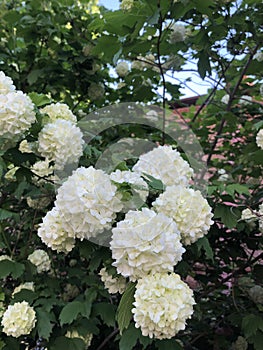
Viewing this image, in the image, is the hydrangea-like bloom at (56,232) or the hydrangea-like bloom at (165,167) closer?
the hydrangea-like bloom at (56,232)

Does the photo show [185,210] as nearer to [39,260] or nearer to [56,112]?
[56,112]

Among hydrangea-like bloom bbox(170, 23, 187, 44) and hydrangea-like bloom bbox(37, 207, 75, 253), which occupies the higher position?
hydrangea-like bloom bbox(170, 23, 187, 44)

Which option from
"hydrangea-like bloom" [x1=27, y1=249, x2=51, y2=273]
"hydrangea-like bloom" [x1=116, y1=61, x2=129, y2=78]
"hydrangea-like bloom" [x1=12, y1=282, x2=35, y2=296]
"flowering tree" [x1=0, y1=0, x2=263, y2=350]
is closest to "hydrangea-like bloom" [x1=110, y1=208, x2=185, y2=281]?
"flowering tree" [x1=0, y1=0, x2=263, y2=350]

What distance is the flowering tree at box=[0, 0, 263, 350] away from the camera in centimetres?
114

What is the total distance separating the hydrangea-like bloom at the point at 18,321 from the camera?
65.9 inches

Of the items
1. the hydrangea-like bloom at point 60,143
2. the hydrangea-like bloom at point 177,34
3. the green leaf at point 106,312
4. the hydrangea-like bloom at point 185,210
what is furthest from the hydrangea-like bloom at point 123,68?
the hydrangea-like bloom at point 185,210

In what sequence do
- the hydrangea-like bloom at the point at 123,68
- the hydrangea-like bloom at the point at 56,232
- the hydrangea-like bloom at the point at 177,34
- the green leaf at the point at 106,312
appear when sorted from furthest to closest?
the hydrangea-like bloom at the point at 123,68 → the hydrangea-like bloom at the point at 177,34 → the green leaf at the point at 106,312 → the hydrangea-like bloom at the point at 56,232

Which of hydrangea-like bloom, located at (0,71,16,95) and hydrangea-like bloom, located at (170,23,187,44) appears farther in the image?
hydrangea-like bloom, located at (170,23,187,44)

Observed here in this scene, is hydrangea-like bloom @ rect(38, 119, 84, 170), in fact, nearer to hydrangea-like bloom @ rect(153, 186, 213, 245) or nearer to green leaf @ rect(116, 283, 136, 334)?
hydrangea-like bloom @ rect(153, 186, 213, 245)

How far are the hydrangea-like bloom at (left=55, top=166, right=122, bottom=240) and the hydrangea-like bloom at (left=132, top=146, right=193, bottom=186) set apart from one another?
20 cm

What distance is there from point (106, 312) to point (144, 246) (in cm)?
93

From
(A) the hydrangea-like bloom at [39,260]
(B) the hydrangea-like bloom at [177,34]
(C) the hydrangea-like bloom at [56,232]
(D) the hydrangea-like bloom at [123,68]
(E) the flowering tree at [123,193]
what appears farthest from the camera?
(D) the hydrangea-like bloom at [123,68]

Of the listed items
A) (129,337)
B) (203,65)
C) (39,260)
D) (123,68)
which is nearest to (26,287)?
(39,260)

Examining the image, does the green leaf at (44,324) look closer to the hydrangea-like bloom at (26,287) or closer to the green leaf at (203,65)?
the hydrangea-like bloom at (26,287)
